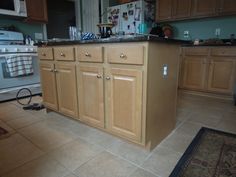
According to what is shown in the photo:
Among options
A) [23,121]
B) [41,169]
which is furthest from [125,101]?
[23,121]

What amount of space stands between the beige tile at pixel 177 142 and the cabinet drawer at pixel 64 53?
1.21 m

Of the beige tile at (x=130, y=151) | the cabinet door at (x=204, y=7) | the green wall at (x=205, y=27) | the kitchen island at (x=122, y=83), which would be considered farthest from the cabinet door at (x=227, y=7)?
the beige tile at (x=130, y=151)

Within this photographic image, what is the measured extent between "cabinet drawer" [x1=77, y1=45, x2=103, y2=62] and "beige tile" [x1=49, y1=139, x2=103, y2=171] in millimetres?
773

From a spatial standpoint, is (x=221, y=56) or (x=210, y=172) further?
(x=221, y=56)

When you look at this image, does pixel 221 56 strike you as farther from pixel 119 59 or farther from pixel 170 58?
pixel 119 59

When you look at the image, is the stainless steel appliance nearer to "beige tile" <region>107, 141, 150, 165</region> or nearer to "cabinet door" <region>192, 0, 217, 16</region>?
"beige tile" <region>107, 141, 150, 165</region>

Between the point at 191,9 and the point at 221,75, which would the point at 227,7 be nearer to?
the point at 191,9

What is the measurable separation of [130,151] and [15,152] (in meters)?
0.97

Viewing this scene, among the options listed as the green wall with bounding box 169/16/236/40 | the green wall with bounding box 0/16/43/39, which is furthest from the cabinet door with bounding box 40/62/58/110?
the green wall with bounding box 169/16/236/40

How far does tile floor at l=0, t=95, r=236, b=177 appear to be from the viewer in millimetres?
1272

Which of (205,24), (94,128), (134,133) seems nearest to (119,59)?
(134,133)

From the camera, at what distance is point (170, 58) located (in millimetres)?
1565

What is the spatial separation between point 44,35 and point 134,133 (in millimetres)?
3383

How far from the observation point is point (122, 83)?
144cm
